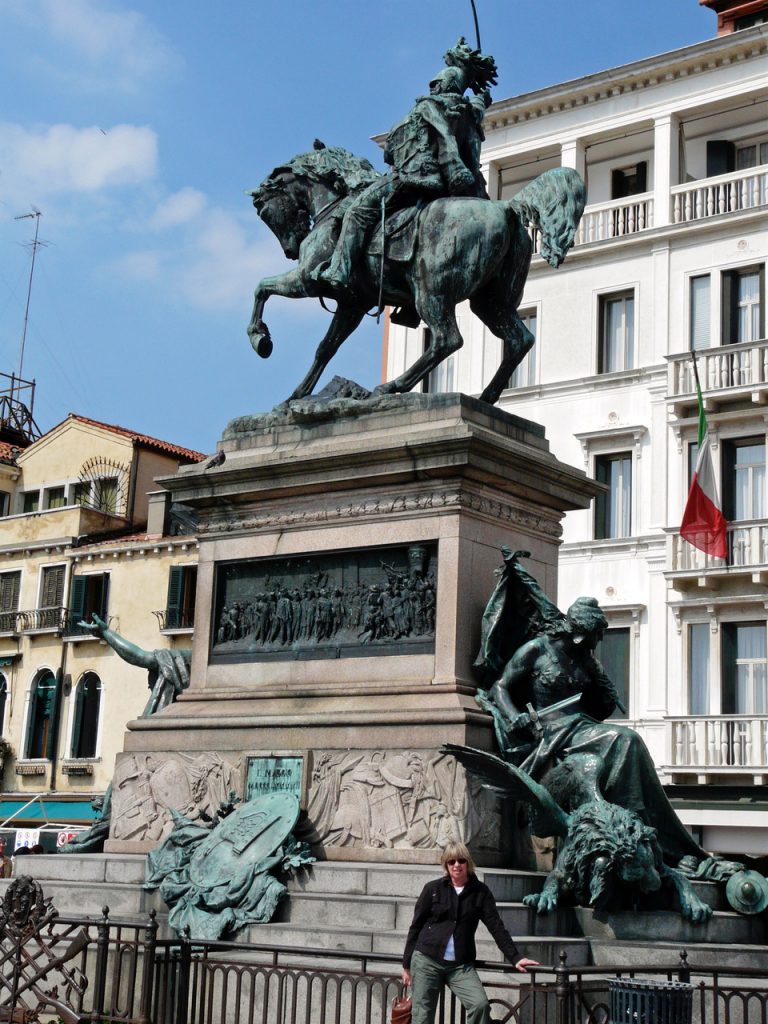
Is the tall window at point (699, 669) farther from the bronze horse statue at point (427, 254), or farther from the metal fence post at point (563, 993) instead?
the metal fence post at point (563, 993)

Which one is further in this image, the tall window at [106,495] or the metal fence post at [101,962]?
the tall window at [106,495]

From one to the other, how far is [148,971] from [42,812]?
125ft

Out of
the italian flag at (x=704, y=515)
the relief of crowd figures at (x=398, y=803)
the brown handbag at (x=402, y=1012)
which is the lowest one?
the brown handbag at (x=402, y=1012)

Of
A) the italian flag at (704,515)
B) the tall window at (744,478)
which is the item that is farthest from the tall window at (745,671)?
the tall window at (744,478)

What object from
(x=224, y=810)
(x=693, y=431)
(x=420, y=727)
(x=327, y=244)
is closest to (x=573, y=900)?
(x=420, y=727)

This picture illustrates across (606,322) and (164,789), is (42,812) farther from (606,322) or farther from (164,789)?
(164,789)

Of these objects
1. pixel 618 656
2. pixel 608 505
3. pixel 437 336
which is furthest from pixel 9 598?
pixel 437 336

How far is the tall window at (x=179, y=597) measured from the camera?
151 feet

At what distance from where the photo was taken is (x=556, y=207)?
13.4m

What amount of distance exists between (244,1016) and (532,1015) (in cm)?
262

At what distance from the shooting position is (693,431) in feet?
113

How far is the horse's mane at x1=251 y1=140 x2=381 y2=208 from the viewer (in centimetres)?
1485

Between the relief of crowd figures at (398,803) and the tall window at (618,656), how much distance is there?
21762 mm

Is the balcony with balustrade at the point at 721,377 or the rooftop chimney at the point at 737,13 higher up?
the rooftop chimney at the point at 737,13
